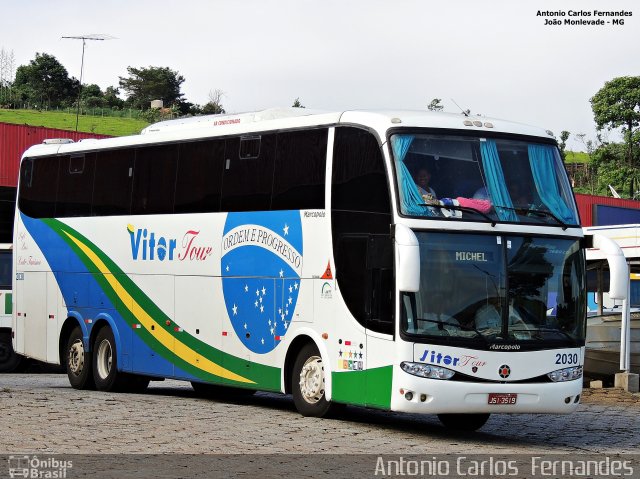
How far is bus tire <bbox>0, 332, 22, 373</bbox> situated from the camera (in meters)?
31.9

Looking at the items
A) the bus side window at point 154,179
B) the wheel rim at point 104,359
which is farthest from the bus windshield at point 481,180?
the wheel rim at point 104,359

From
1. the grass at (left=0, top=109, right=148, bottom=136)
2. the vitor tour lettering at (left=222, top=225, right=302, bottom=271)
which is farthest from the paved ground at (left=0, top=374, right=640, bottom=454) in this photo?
the grass at (left=0, top=109, right=148, bottom=136)

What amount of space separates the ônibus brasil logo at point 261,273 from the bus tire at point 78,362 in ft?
14.6

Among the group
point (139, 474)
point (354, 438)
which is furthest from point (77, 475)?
point (354, 438)

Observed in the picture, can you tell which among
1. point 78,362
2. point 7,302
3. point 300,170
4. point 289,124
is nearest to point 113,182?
point 78,362

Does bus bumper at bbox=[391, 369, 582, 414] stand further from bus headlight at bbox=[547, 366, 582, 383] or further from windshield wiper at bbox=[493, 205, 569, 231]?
windshield wiper at bbox=[493, 205, 569, 231]

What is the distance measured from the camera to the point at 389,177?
51.0 ft

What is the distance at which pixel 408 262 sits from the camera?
1468cm

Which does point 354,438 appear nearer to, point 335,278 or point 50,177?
point 335,278

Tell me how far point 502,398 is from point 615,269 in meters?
2.01

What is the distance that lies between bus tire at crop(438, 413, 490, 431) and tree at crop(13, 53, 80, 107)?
126722 mm

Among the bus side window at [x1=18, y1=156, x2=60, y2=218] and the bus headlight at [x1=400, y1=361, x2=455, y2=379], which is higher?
the bus side window at [x1=18, y1=156, x2=60, y2=218]

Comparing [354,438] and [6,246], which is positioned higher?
[6,246]

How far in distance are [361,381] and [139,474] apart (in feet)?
16.0
